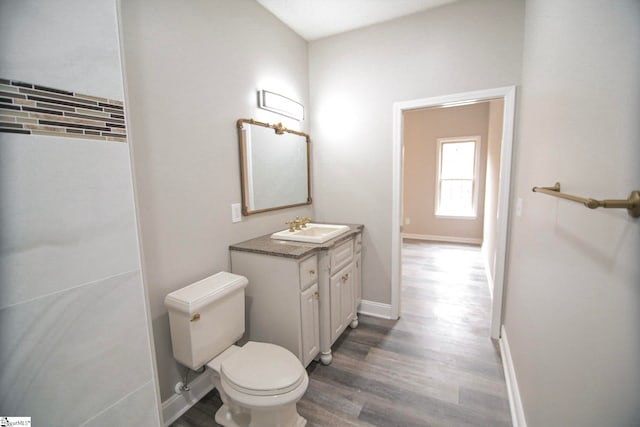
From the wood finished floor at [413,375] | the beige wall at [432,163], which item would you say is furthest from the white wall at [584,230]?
the beige wall at [432,163]

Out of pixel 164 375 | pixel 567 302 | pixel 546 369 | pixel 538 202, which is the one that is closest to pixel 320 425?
pixel 164 375

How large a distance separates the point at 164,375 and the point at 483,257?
4.67 m

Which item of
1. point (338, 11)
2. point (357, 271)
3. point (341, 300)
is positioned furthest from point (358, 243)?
point (338, 11)

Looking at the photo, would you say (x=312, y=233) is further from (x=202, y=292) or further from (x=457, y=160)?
(x=457, y=160)

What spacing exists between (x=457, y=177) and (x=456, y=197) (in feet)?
1.37

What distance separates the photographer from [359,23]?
242 centimetres

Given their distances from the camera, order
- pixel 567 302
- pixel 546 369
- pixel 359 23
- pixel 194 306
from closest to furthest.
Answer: pixel 567 302
pixel 546 369
pixel 194 306
pixel 359 23

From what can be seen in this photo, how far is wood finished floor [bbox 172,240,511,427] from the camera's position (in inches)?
62.9

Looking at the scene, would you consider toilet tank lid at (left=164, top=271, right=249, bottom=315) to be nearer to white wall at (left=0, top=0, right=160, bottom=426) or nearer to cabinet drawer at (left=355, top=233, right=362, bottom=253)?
white wall at (left=0, top=0, right=160, bottom=426)

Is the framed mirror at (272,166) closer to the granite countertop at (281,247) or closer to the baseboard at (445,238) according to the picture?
the granite countertop at (281,247)

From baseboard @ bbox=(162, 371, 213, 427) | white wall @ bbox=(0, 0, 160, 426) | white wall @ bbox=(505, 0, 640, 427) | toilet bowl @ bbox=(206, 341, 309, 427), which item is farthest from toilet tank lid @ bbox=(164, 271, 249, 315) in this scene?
white wall @ bbox=(505, 0, 640, 427)

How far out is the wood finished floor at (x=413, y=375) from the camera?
160 centimetres

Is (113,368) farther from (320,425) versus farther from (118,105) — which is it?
(320,425)

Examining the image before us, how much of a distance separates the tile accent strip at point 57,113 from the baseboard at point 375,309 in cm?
251
